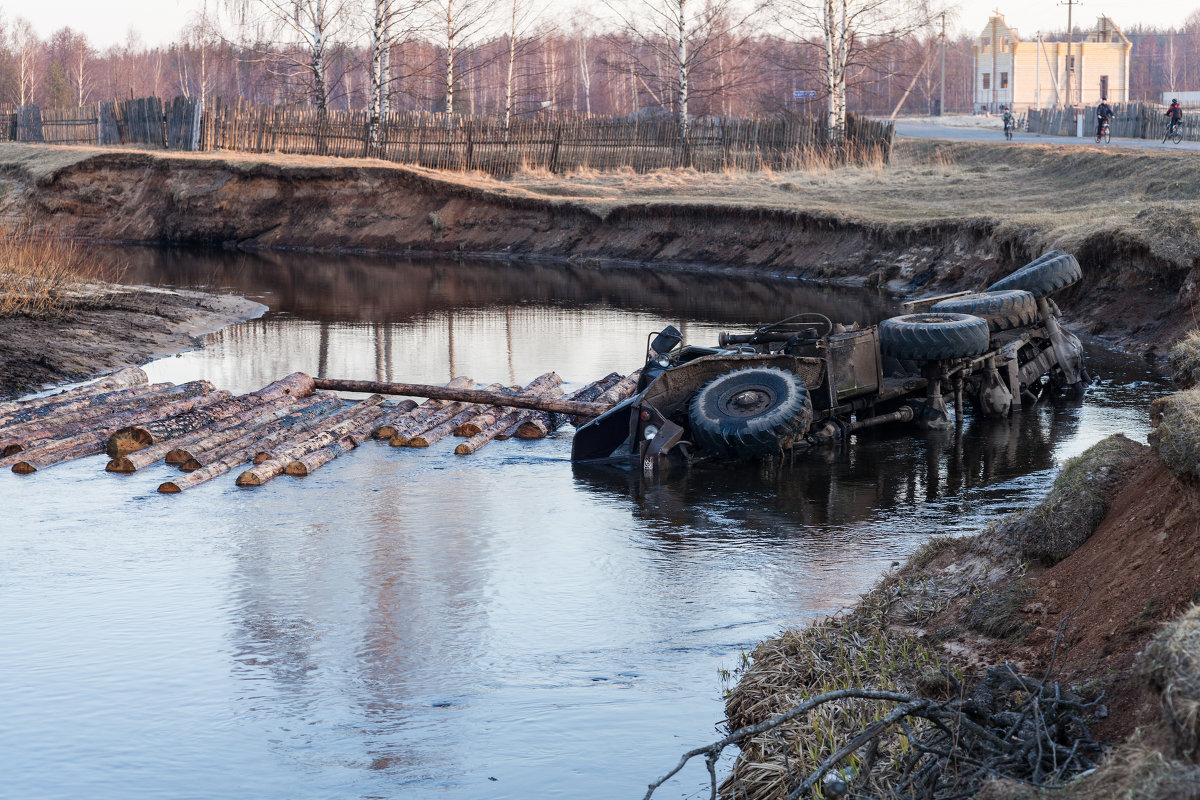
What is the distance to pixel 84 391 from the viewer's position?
610 inches

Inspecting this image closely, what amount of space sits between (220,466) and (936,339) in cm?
759

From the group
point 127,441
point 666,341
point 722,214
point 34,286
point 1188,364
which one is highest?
point 722,214

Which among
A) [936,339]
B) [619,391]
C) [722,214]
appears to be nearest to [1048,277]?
[936,339]

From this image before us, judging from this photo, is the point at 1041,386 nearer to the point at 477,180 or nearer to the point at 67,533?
the point at 67,533

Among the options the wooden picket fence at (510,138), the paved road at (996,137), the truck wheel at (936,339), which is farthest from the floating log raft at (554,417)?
the paved road at (996,137)

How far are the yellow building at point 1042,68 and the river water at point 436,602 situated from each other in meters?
79.9

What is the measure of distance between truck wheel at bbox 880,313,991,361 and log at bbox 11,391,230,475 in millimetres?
8045

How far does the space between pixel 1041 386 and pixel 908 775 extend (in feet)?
40.3

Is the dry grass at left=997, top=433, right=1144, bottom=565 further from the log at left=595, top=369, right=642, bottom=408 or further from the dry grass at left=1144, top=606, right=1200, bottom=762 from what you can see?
the log at left=595, top=369, right=642, bottom=408

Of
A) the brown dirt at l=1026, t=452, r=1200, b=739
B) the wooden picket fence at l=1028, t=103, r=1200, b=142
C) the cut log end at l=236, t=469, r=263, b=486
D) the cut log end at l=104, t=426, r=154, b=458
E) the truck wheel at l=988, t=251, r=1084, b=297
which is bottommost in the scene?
the cut log end at l=236, t=469, r=263, b=486

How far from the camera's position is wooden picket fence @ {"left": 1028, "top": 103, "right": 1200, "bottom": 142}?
40.9 metres

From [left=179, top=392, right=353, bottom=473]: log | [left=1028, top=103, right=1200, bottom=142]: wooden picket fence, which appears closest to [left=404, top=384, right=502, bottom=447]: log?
[left=179, top=392, right=353, bottom=473]: log

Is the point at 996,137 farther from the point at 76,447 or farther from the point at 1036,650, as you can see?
the point at 1036,650

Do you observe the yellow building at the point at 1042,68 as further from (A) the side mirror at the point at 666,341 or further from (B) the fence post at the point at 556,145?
(A) the side mirror at the point at 666,341
